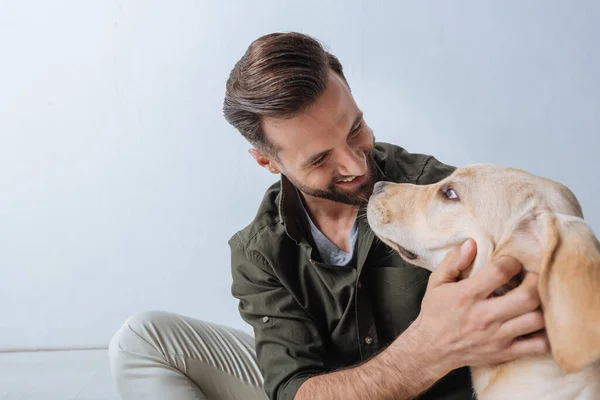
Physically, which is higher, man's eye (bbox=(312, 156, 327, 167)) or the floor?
man's eye (bbox=(312, 156, 327, 167))

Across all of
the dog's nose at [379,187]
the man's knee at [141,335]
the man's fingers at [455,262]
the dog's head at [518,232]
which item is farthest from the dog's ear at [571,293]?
the man's knee at [141,335]

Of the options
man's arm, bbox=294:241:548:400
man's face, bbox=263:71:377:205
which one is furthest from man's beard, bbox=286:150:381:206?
man's arm, bbox=294:241:548:400

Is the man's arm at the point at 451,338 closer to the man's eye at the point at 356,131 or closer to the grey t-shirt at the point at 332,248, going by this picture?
the grey t-shirt at the point at 332,248

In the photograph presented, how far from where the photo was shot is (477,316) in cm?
134

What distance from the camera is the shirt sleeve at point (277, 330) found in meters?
1.77

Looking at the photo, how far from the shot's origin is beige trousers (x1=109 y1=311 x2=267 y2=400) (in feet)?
6.57

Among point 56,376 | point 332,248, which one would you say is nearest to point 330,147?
point 332,248

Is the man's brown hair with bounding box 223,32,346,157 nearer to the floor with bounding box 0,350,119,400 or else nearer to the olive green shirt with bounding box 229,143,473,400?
the olive green shirt with bounding box 229,143,473,400

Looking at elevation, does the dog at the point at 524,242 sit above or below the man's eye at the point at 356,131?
below

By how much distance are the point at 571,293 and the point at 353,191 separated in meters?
0.76

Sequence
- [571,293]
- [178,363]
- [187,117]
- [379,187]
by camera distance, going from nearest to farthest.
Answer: [571,293] < [379,187] < [178,363] < [187,117]

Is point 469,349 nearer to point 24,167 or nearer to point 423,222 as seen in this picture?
point 423,222

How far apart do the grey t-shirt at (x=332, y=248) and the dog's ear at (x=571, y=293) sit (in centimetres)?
72

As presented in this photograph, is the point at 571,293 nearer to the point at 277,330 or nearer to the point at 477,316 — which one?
the point at 477,316
